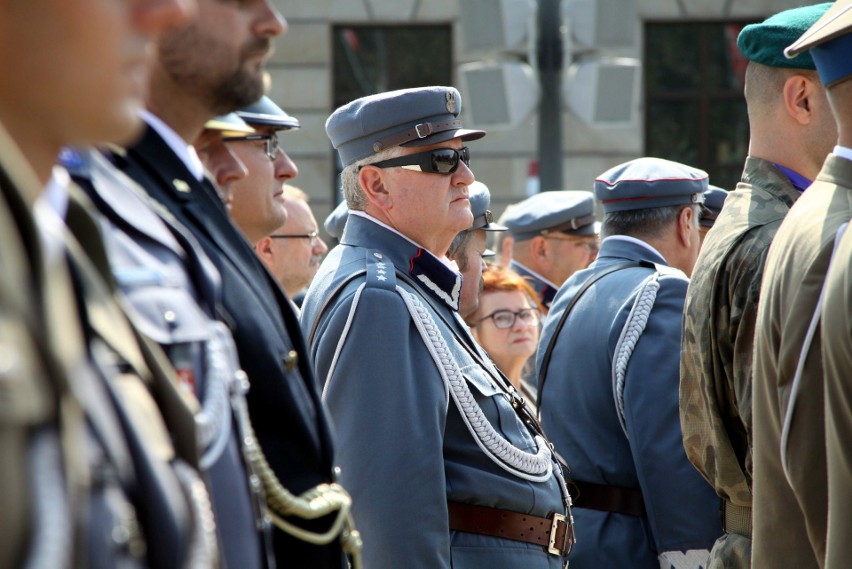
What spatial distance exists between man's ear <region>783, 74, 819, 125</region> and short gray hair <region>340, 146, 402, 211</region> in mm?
1119

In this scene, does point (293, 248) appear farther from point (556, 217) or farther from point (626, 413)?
point (626, 413)

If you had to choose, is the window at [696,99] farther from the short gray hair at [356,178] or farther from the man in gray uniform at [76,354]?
the man in gray uniform at [76,354]

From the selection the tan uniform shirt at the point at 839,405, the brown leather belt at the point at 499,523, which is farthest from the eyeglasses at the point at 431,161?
the tan uniform shirt at the point at 839,405

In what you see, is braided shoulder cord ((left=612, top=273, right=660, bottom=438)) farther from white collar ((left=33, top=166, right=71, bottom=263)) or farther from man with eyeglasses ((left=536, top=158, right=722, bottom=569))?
white collar ((left=33, top=166, right=71, bottom=263))

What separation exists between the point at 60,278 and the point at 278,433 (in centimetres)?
93

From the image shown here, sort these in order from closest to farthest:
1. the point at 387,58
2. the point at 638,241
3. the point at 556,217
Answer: the point at 638,241 → the point at 556,217 → the point at 387,58

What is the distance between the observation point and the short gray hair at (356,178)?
374 centimetres

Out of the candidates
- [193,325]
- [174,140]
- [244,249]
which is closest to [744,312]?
[244,249]

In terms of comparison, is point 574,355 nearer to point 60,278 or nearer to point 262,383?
point 262,383

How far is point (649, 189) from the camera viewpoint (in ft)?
15.5

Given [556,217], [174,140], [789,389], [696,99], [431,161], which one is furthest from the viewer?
[696,99]

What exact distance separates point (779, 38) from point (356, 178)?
1.28 metres

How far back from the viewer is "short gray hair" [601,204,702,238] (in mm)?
4723

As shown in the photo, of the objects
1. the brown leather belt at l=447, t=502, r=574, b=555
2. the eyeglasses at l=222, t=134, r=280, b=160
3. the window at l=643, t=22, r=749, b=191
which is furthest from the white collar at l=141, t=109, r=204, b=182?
the window at l=643, t=22, r=749, b=191
